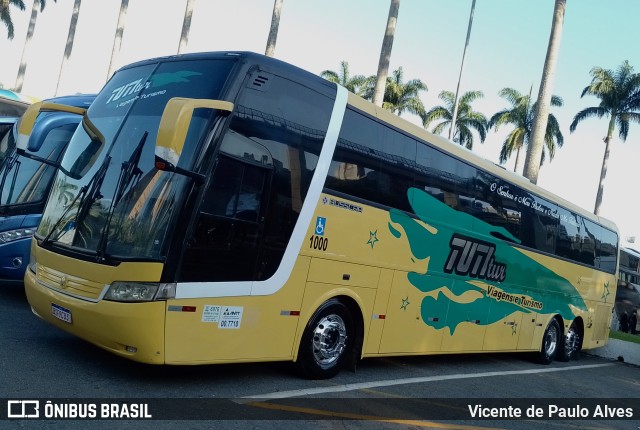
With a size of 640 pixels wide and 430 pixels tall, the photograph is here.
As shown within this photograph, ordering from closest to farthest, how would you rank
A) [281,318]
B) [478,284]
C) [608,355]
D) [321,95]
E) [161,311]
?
[161,311]
[281,318]
[321,95]
[478,284]
[608,355]

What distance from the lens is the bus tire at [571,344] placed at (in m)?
14.4

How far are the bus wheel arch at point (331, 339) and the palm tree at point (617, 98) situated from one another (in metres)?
39.4

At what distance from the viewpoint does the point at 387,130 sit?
8.35 m

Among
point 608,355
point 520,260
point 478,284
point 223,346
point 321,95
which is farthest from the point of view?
point 608,355

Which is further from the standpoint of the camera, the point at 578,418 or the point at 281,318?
the point at 578,418

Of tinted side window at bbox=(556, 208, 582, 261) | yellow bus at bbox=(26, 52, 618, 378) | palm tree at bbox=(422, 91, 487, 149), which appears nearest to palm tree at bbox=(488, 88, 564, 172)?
palm tree at bbox=(422, 91, 487, 149)

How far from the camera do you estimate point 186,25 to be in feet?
86.2

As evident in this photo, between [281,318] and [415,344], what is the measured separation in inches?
124

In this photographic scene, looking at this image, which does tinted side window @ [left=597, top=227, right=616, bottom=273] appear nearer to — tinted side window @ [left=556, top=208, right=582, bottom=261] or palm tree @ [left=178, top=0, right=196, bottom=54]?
tinted side window @ [left=556, top=208, right=582, bottom=261]

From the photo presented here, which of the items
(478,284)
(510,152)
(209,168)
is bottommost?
(478,284)

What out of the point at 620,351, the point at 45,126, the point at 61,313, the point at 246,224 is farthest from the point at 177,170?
the point at 620,351

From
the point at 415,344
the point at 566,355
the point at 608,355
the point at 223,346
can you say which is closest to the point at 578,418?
the point at 415,344

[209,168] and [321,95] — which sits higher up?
[321,95]

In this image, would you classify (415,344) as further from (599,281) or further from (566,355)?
(599,281)
